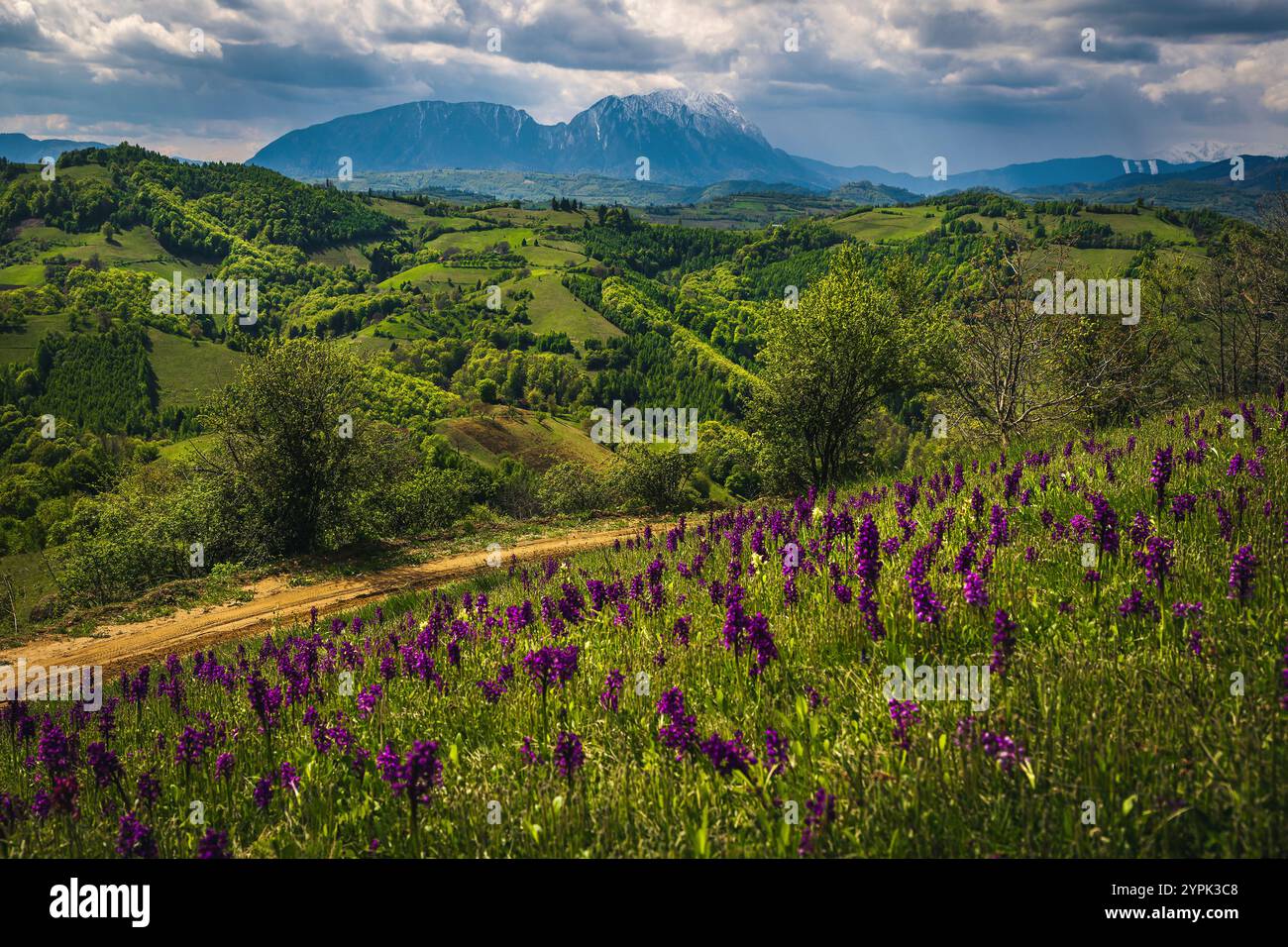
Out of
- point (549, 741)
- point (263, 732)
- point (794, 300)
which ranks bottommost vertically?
point (263, 732)

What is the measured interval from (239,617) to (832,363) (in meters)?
26.7

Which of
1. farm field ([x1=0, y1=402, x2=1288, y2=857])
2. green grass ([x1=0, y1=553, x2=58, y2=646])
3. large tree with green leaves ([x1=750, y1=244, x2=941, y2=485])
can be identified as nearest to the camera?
farm field ([x1=0, y1=402, x2=1288, y2=857])

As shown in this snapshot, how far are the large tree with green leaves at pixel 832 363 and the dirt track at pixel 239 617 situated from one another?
12.4 metres

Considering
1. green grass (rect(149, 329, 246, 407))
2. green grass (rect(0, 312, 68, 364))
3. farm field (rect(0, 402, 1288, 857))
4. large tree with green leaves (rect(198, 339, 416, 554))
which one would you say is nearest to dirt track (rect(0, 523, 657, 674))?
large tree with green leaves (rect(198, 339, 416, 554))

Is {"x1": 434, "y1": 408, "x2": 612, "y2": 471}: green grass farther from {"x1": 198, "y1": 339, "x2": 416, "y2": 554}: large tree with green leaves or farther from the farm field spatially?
the farm field

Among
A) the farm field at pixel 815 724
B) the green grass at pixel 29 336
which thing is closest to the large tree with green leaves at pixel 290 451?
the farm field at pixel 815 724

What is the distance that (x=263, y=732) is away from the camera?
694cm

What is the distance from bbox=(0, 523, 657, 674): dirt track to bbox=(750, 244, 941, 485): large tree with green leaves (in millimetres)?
12387

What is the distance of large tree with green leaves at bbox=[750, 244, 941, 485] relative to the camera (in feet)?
112

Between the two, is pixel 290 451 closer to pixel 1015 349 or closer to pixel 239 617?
pixel 239 617

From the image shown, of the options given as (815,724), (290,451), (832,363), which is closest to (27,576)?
(290,451)

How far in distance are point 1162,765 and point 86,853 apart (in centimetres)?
651
